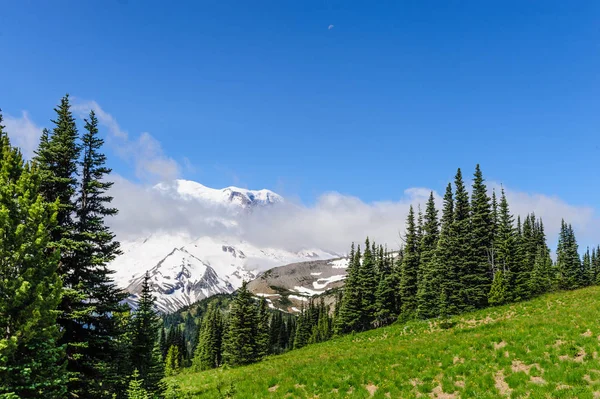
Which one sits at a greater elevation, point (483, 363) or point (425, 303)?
point (425, 303)

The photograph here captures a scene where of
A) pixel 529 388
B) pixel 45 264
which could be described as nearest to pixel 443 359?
pixel 529 388

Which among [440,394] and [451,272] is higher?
[451,272]

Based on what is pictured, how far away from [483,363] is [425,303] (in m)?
34.5

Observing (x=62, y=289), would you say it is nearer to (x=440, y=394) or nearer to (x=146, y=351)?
(x=146, y=351)

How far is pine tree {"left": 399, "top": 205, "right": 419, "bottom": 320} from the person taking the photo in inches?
2296

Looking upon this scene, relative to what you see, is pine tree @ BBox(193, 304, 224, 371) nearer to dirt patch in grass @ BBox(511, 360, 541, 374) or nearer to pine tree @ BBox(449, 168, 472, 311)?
pine tree @ BBox(449, 168, 472, 311)

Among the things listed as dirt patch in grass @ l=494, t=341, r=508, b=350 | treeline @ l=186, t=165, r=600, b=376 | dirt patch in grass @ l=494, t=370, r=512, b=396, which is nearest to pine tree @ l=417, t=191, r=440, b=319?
treeline @ l=186, t=165, r=600, b=376

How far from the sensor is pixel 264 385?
20781 millimetres

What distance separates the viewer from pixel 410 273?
6238 centimetres

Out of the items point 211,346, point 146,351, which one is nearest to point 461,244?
point 146,351

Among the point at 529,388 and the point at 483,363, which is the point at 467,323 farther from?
the point at 529,388

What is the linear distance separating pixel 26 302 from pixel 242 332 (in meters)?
38.1

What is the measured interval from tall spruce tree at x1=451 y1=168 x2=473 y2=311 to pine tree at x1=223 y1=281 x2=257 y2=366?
89.8 feet

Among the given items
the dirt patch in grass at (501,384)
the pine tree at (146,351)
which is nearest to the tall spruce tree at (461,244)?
the dirt patch in grass at (501,384)
